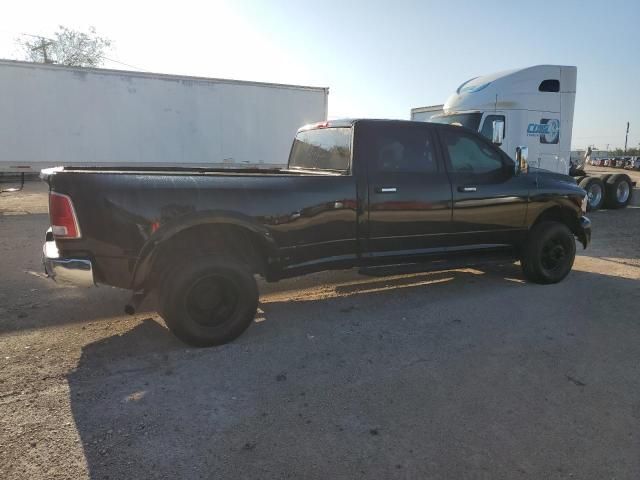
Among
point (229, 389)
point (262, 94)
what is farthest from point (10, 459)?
point (262, 94)

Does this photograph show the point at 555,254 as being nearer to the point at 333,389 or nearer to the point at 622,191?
the point at 333,389

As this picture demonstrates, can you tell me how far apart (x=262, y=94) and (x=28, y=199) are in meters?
8.63

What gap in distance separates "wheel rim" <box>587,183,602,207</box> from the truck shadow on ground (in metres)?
10.5

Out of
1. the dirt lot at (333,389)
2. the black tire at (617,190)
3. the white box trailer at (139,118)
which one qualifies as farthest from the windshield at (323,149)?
the black tire at (617,190)

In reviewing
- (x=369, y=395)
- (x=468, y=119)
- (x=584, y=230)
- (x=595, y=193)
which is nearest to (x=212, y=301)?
(x=369, y=395)

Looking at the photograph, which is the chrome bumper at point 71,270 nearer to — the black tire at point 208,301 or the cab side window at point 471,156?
the black tire at point 208,301

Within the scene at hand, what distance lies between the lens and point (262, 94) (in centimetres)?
1465

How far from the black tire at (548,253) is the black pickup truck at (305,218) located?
15mm

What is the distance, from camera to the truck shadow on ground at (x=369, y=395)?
250cm

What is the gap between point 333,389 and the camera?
322cm

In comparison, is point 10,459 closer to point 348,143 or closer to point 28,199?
point 348,143

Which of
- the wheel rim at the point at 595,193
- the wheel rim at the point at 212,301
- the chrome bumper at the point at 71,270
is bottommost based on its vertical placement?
the wheel rim at the point at 212,301

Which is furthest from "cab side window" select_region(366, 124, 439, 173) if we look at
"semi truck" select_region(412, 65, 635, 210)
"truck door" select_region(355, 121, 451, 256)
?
"semi truck" select_region(412, 65, 635, 210)

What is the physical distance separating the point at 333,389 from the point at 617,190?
14401mm
